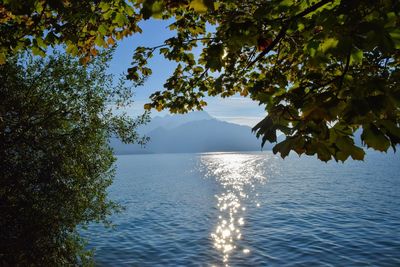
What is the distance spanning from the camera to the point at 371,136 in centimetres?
306

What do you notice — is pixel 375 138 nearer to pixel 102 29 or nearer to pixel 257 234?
pixel 102 29

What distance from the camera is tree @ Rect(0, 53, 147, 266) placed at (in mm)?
19188

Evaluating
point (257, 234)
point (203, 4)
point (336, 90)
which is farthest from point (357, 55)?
point (257, 234)

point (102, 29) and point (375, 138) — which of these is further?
point (102, 29)

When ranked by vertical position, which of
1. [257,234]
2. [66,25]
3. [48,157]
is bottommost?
[257,234]

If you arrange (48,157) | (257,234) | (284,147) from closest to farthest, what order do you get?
(284,147) → (48,157) → (257,234)

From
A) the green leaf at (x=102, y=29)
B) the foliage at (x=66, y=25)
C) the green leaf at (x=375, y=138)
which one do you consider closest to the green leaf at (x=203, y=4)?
the green leaf at (x=375, y=138)

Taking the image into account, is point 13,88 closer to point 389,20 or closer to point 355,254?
point 389,20

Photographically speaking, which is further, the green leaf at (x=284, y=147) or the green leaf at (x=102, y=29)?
the green leaf at (x=102, y=29)

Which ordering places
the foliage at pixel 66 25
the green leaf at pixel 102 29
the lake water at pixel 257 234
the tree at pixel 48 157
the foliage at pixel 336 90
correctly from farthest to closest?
the lake water at pixel 257 234 < the tree at pixel 48 157 < the green leaf at pixel 102 29 < the foliage at pixel 66 25 < the foliage at pixel 336 90

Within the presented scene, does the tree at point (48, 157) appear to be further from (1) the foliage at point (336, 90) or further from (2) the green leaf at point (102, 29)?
(1) the foliage at point (336, 90)

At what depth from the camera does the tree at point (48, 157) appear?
1919cm

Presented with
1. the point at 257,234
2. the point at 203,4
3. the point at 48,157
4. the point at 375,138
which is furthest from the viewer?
the point at 257,234

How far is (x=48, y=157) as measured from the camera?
2017 centimetres
